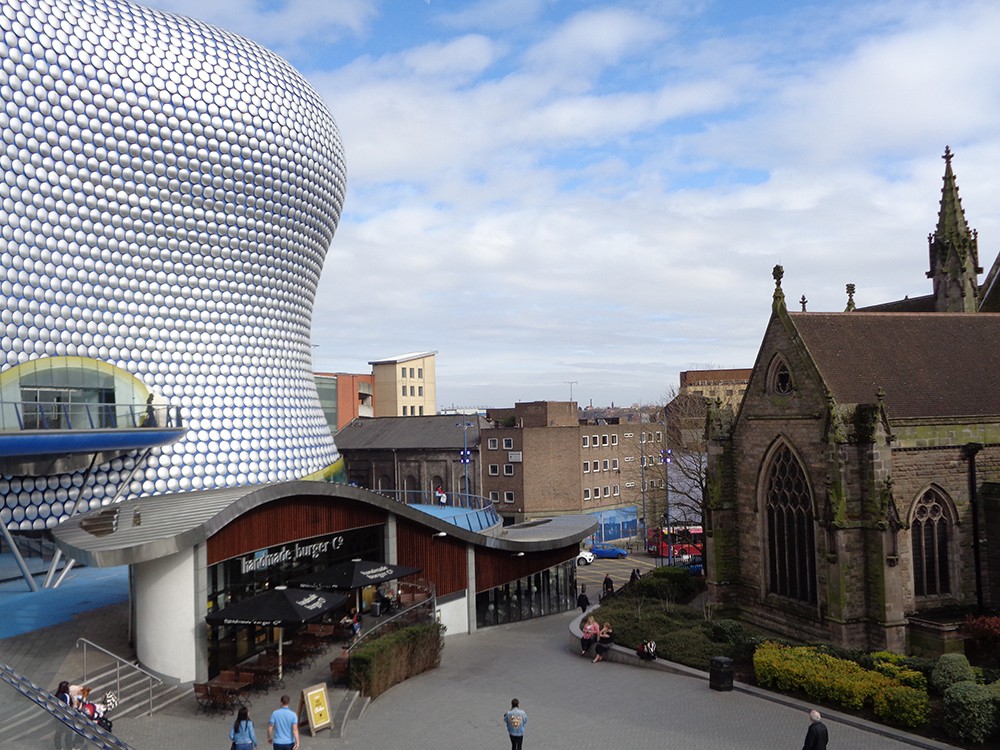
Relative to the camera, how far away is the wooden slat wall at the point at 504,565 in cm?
2886

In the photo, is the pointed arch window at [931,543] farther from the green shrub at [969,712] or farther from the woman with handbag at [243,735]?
the woman with handbag at [243,735]

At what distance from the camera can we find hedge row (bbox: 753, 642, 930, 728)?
1669 centimetres

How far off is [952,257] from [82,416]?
126 feet

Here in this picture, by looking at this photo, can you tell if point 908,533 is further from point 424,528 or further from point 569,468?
point 569,468

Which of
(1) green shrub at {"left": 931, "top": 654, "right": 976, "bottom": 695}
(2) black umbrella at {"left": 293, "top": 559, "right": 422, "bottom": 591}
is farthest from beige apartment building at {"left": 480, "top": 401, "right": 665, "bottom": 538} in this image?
(1) green shrub at {"left": 931, "top": 654, "right": 976, "bottom": 695}

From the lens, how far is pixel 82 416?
30672 millimetres

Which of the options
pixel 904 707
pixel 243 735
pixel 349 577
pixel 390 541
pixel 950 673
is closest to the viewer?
pixel 243 735

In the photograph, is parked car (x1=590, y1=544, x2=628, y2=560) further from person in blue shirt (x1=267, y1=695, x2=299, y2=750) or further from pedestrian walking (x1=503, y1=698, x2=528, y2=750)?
person in blue shirt (x1=267, y1=695, x2=299, y2=750)

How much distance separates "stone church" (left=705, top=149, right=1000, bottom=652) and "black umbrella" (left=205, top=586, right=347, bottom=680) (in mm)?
13718

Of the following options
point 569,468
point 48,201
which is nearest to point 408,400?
point 569,468

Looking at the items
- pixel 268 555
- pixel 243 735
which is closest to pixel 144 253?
pixel 268 555

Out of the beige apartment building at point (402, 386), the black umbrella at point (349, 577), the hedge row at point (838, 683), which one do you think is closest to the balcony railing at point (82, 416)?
the black umbrella at point (349, 577)

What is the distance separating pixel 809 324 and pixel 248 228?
24.3 m

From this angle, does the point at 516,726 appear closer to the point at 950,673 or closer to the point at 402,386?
the point at 950,673
